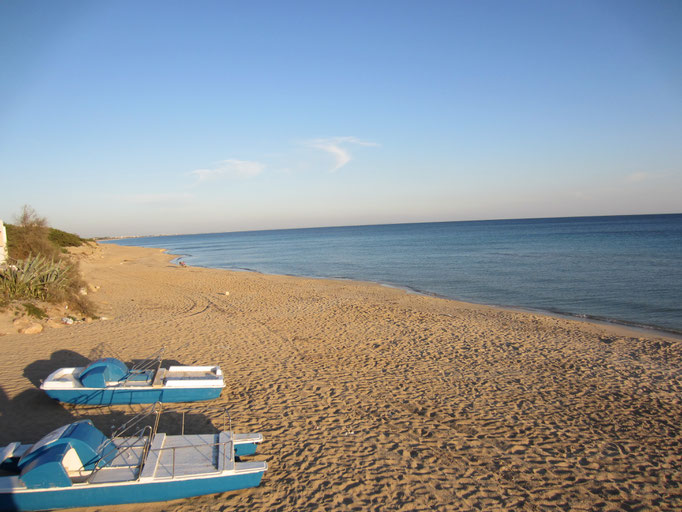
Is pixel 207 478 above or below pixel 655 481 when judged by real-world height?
above

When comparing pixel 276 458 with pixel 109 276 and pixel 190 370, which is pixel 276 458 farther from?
pixel 109 276

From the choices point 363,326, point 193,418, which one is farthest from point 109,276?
point 193,418

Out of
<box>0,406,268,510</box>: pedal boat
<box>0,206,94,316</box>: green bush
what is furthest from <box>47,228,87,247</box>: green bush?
<box>0,406,268,510</box>: pedal boat

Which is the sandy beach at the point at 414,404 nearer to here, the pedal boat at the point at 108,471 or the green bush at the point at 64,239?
the pedal boat at the point at 108,471

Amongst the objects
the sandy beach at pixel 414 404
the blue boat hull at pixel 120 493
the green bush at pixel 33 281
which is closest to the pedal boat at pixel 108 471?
the blue boat hull at pixel 120 493

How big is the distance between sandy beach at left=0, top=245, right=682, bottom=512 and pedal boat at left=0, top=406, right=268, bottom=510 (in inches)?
11.3

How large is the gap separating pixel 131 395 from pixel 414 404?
5.06m

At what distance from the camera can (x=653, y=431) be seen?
653 centimetres

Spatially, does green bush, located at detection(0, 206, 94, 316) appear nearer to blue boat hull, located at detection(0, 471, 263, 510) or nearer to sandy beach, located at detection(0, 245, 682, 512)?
sandy beach, located at detection(0, 245, 682, 512)

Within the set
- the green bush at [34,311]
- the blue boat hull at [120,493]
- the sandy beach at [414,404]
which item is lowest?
the sandy beach at [414,404]

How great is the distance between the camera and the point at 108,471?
446 cm

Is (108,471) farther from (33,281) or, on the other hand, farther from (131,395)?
(33,281)

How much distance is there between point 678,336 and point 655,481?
9.83 metres

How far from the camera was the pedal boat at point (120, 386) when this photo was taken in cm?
657
